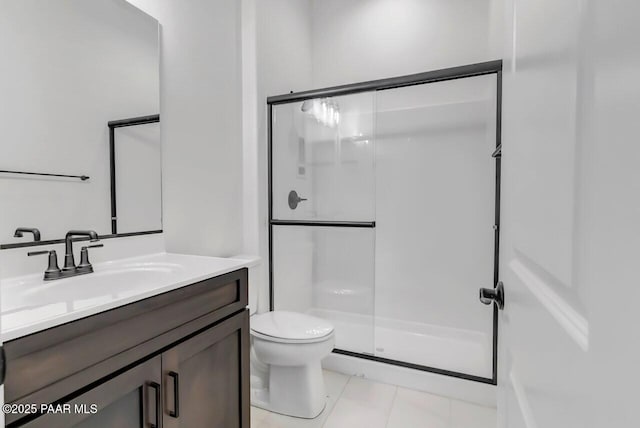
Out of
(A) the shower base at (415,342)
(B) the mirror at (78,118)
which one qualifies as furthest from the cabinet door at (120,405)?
(A) the shower base at (415,342)

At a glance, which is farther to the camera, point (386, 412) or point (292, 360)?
point (386, 412)

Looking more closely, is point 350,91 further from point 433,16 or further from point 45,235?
point 45,235

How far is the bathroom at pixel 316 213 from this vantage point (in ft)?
1.23

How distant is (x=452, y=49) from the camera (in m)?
2.46

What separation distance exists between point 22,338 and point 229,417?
0.83 metres

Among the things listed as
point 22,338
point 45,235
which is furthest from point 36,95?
point 22,338

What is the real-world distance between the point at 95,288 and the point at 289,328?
3.15 feet

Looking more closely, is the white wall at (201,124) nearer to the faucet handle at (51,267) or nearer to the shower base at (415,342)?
the faucet handle at (51,267)

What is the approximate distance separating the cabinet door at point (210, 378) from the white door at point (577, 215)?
35.4 inches

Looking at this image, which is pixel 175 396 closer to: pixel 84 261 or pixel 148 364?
pixel 148 364

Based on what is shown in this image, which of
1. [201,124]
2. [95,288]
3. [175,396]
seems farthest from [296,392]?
[201,124]

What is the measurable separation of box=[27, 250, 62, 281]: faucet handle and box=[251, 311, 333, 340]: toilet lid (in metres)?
0.93

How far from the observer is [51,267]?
1.08 meters

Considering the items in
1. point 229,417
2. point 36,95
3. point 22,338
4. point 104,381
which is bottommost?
point 229,417
